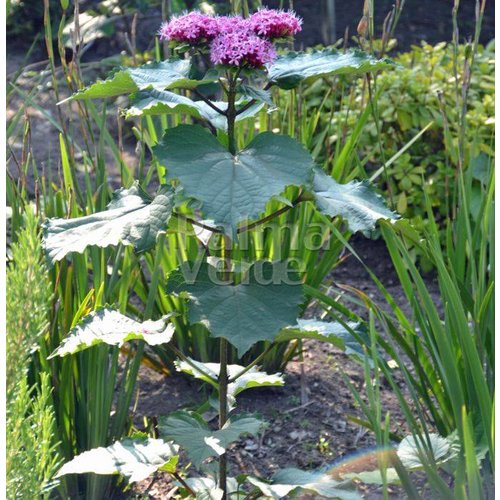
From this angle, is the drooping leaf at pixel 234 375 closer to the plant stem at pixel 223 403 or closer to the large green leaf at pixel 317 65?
the plant stem at pixel 223 403

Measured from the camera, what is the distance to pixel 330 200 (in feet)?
5.56

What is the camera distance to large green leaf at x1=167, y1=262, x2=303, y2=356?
1.63 metres

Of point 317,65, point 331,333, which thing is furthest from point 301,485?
point 317,65

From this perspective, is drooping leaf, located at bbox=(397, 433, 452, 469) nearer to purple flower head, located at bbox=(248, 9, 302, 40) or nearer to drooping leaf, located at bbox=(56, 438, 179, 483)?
drooping leaf, located at bbox=(56, 438, 179, 483)

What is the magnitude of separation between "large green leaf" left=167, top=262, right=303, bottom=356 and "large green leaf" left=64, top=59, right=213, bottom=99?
39 centimetres

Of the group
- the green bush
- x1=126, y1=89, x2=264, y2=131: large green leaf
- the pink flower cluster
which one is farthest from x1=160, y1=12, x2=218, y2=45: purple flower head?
the green bush

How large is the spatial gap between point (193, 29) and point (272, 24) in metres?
0.16

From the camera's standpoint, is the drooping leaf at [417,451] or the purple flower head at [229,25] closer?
the purple flower head at [229,25]

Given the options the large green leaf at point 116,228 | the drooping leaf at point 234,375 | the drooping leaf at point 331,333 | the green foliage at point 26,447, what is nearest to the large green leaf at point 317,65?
the large green leaf at point 116,228

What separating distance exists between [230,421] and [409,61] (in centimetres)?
292

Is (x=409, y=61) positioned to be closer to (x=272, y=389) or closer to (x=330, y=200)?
(x=272, y=389)

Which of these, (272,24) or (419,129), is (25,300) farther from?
(419,129)

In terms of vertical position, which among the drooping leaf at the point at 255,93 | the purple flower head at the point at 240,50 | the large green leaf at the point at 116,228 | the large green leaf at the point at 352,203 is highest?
the purple flower head at the point at 240,50

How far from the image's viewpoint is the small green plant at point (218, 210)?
5.19ft
